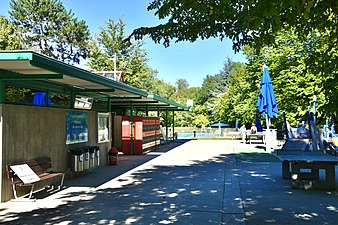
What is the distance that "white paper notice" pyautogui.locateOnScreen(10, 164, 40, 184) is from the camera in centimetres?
735

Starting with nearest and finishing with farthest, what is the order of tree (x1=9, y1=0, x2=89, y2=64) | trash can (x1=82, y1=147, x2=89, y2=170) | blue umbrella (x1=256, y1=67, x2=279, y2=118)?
1. trash can (x1=82, y1=147, x2=89, y2=170)
2. blue umbrella (x1=256, y1=67, x2=279, y2=118)
3. tree (x1=9, y1=0, x2=89, y2=64)

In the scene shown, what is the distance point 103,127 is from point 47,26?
38.1 metres

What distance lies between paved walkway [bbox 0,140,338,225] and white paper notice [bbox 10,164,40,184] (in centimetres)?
46

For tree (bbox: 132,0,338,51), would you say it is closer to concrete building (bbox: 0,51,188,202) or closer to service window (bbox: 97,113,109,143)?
Answer: concrete building (bbox: 0,51,188,202)

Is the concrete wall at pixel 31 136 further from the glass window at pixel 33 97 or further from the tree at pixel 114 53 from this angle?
the tree at pixel 114 53

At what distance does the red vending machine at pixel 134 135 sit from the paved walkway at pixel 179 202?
23.8 ft

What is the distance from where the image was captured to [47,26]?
155ft

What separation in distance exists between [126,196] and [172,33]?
13.5 ft

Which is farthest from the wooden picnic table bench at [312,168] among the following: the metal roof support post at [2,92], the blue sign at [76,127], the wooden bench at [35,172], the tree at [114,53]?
the tree at [114,53]

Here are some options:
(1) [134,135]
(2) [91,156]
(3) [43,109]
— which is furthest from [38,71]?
(1) [134,135]

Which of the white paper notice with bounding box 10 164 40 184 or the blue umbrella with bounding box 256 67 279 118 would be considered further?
the blue umbrella with bounding box 256 67 279 118

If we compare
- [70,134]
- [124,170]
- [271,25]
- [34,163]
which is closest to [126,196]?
[34,163]

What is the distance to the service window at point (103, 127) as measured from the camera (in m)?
13.1

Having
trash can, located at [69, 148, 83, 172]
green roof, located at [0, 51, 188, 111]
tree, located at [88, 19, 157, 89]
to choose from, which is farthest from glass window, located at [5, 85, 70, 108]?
tree, located at [88, 19, 157, 89]
